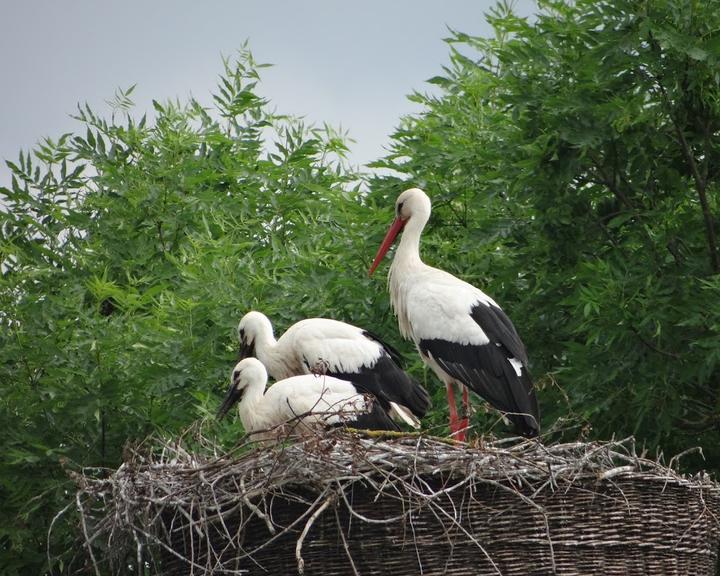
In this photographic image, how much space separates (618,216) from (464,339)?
1497 millimetres

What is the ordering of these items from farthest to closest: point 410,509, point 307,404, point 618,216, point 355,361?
point 618,216 → point 355,361 → point 307,404 → point 410,509

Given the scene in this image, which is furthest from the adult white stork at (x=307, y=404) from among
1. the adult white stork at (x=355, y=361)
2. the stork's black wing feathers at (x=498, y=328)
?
the stork's black wing feathers at (x=498, y=328)

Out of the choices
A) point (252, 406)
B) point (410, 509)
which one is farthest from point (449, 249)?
point (410, 509)

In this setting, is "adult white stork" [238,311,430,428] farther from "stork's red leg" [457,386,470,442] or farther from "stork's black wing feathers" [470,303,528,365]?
"stork's black wing feathers" [470,303,528,365]

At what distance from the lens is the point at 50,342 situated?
10383 millimetres

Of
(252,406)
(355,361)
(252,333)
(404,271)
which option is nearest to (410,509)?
(252,406)

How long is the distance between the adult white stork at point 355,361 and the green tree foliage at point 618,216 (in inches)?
29.6

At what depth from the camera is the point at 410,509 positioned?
19.4ft

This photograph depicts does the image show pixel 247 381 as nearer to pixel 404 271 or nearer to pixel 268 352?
pixel 268 352

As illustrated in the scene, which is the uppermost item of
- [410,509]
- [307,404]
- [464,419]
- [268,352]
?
[268,352]

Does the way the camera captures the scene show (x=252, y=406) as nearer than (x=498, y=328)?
Yes

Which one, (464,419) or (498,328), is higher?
(498,328)

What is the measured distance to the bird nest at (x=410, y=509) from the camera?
6016 millimetres

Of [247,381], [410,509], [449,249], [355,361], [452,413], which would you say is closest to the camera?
[410,509]
